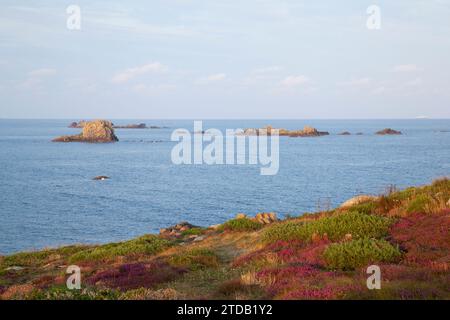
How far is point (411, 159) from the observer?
378ft

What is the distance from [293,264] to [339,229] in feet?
16.0

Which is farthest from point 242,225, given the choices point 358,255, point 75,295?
point 75,295

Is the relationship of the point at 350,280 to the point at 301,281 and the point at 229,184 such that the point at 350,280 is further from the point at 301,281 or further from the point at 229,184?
the point at 229,184

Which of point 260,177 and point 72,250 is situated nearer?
point 72,250

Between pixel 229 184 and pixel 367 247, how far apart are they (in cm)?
7237

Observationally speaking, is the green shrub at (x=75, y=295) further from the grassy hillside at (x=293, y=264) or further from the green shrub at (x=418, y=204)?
the green shrub at (x=418, y=204)

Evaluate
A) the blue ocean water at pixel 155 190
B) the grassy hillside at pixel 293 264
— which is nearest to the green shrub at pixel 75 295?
the grassy hillside at pixel 293 264

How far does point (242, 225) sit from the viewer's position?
2623 centimetres

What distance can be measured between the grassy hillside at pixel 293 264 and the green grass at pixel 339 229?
0.04m

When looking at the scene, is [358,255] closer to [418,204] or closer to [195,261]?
[195,261]

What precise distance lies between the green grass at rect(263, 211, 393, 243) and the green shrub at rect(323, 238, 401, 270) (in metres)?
2.47

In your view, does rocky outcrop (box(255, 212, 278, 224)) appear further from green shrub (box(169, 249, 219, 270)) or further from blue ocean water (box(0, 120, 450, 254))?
green shrub (box(169, 249, 219, 270))
